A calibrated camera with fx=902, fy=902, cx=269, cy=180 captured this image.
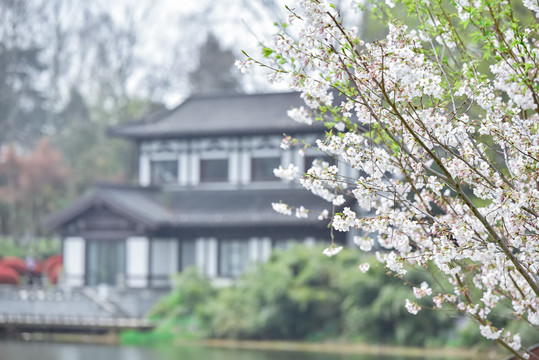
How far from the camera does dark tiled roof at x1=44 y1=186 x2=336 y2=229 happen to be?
91.4 ft

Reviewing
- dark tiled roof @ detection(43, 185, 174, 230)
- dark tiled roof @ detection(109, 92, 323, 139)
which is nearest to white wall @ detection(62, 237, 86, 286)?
dark tiled roof @ detection(43, 185, 174, 230)

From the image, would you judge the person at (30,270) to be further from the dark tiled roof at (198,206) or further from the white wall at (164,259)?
the white wall at (164,259)

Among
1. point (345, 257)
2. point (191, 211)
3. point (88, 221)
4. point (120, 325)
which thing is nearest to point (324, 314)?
point (345, 257)

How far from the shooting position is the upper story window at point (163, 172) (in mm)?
31417

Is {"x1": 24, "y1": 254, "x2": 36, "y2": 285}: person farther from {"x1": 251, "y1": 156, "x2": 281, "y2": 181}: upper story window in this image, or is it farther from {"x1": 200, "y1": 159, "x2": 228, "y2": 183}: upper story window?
{"x1": 251, "y1": 156, "x2": 281, "y2": 181}: upper story window

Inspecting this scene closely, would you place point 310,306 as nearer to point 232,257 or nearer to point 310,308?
point 310,308

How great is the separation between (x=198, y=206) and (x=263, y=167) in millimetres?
2516

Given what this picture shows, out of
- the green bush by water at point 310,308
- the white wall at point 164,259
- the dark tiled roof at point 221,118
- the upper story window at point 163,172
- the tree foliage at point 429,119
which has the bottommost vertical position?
the green bush by water at point 310,308

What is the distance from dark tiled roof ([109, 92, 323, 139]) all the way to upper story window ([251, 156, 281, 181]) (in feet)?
3.35

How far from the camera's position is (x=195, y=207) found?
97.1 feet

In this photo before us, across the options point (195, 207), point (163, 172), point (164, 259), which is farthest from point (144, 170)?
point (164, 259)

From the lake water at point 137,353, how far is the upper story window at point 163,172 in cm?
1000

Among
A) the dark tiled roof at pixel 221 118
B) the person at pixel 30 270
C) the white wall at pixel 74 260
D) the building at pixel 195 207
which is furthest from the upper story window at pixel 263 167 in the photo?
the person at pixel 30 270

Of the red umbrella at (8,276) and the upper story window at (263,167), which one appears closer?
the red umbrella at (8,276)
